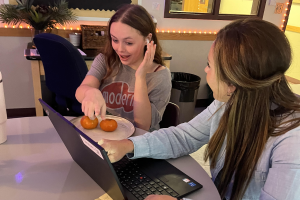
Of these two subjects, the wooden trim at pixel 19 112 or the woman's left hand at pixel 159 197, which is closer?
the woman's left hand at pixel 159 197

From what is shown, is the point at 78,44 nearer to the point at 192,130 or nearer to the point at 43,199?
the point at 192,130

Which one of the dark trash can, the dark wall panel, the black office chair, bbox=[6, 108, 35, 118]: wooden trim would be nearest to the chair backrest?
the black office chair

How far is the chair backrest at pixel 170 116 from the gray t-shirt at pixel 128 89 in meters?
0.03

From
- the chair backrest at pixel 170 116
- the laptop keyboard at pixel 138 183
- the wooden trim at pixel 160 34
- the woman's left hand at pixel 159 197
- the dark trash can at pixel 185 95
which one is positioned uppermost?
the wooden trim at pixel 160 34

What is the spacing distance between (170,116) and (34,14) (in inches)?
67.0

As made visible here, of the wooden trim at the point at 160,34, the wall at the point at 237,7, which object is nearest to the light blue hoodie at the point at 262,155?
the wooden trim at the point at 160,34

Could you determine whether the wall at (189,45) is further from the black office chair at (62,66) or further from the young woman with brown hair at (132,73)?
the young woman with brown hair at (132,73)

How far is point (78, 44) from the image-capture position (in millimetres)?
2676

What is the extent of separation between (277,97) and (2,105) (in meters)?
0.92

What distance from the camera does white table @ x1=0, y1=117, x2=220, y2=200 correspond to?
75 centimetres

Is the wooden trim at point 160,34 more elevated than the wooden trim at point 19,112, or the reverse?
the wooden trim at point 160,34

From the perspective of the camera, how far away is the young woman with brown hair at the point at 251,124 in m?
0.70

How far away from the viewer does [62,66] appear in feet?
6.07

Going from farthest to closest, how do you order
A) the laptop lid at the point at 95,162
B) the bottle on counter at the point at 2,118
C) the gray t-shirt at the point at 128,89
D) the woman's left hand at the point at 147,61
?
the gray t-shirt at the point at 128,89, the woman's left hand at the point at 147,61, the bottle on counter at the point at 2,118, the laptop lid at the point at 95,162
